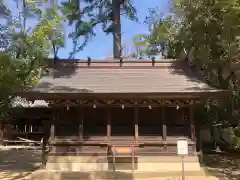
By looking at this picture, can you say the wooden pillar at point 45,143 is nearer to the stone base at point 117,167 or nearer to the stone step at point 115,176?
the stone base at point 117,167

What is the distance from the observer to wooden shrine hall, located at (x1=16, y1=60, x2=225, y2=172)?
15.1 metres

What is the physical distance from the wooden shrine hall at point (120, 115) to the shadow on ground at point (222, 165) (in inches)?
62.6

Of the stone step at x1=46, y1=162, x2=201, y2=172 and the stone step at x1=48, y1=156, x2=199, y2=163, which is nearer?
the stone step at x1=46, y1=162, x2=201, y2=172

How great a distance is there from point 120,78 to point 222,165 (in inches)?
273

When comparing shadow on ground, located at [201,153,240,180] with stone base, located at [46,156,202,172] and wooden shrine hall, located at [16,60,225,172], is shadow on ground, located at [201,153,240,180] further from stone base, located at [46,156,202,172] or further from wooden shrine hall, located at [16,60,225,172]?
wooden shrine hall, located at [16,60,225,172]

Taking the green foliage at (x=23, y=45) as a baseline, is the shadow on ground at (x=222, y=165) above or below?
below

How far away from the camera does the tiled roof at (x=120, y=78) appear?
1556 cm

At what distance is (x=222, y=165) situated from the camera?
17.8 meters

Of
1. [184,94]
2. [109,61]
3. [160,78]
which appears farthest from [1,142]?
[184,94]

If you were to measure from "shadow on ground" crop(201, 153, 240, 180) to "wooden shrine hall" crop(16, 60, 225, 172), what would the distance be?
5.21ft

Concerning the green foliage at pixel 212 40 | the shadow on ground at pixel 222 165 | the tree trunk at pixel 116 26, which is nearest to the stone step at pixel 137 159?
the shadow on ground at pixel 222 165

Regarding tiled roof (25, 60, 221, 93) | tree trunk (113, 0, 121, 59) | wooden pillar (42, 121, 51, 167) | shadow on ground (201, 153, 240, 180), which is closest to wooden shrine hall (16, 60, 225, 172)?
tiled roof (25, 60, 221, 93)

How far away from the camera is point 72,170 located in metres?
15.3

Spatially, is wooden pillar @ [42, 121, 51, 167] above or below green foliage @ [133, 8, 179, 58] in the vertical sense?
below
